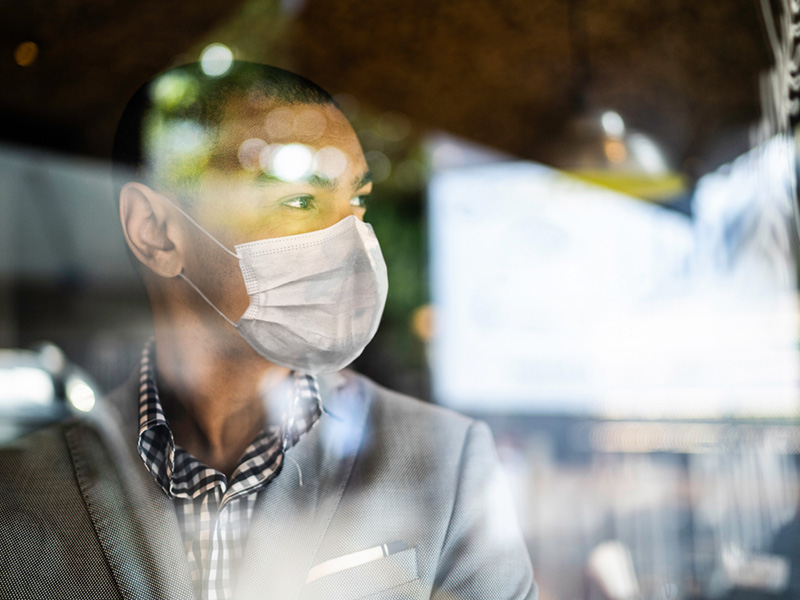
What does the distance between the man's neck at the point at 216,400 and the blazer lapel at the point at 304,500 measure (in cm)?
8

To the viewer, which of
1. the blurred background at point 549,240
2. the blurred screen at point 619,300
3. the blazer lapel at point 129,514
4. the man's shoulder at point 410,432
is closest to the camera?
the blazer lapel at point 129,514

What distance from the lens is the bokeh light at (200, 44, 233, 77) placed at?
3.48ft

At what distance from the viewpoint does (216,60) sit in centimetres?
110

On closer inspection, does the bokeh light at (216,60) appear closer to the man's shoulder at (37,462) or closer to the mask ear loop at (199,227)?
the mask ear loop at (199,227)

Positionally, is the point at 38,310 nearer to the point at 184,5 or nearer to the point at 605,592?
the point at 184,5

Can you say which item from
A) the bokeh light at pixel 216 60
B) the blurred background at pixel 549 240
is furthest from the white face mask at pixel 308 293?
the bokeh light at pixel 216 60

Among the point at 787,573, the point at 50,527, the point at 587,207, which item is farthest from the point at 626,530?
the point at 50,527

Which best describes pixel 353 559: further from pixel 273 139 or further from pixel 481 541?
pixel 273 139

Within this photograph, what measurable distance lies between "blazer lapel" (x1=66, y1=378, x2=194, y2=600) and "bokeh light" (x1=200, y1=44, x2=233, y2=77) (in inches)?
23.3

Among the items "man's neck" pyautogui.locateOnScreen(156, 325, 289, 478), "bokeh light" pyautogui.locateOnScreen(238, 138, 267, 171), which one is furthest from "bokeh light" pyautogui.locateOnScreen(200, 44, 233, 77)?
"man's neck" pyautogui.locateOnScreen(156, 325, 289, 478)

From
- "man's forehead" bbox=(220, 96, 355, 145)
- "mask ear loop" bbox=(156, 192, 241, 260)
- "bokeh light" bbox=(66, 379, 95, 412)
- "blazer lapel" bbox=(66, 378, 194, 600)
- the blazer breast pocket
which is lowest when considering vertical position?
the blazer breast pocket

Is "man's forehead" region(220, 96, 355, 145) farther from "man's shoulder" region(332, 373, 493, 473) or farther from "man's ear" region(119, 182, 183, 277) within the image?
"man's shoulder" region(332, 373, 493, 473)

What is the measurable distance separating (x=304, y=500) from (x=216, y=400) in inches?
8.6

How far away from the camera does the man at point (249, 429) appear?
95cm
